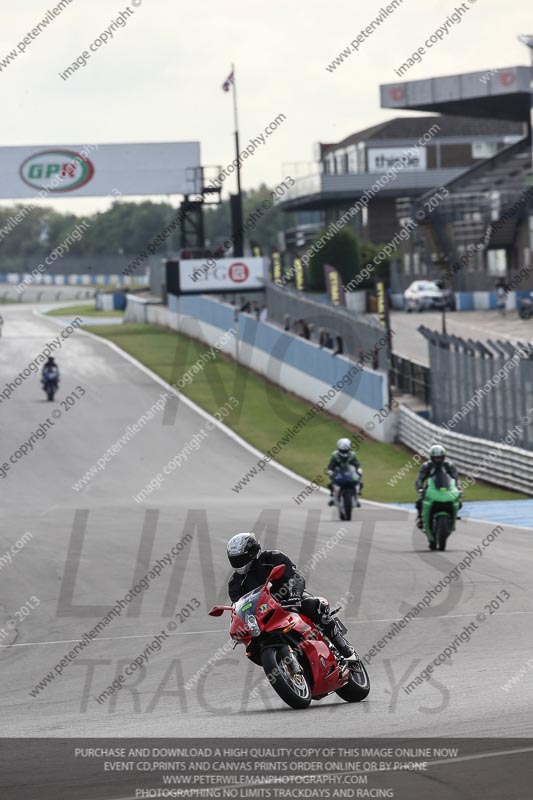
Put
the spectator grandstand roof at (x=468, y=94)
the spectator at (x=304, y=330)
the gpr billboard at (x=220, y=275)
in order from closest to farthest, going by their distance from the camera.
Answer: the spectator at (x=304, y=330) → the gpr billboard at (x=220, y=275) → the spectator grandstand roof at (x=468, y=94)

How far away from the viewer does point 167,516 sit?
23469mm

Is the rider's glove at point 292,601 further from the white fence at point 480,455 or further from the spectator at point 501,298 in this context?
the spectator at point 501,298

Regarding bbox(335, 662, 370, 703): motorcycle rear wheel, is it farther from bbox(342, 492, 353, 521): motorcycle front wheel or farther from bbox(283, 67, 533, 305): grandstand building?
bbox(283, 67, 533, 305): grandstand building

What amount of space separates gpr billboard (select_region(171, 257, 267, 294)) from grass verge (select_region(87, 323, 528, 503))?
2.77m

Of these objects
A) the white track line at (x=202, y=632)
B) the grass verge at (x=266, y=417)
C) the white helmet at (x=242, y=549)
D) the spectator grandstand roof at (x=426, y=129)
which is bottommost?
the grass verge at (x=266, y=417)

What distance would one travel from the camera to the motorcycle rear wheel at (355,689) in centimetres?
911

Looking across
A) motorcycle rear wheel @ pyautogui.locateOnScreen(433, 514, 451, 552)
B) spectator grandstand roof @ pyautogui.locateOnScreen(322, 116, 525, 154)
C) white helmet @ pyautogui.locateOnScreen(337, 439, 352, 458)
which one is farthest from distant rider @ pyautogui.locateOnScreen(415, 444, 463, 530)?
spectator grandstand roof @ pyautogui.locateOnScreen(322, 116, 525, 154)

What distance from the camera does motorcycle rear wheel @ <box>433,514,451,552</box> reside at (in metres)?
18.1

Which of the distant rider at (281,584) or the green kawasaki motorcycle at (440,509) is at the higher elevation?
the distant rider at (281,584)

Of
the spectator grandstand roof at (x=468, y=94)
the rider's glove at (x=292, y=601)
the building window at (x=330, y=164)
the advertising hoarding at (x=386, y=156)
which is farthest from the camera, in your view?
the building window at (x=330, y=164)

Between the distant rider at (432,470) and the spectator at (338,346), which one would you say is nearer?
the distant rider at (432,470)

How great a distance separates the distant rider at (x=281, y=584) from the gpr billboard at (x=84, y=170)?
41679 mm

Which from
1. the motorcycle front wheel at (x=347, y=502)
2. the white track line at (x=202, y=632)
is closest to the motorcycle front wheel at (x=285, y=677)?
the white track line at (x=202, y=632)
